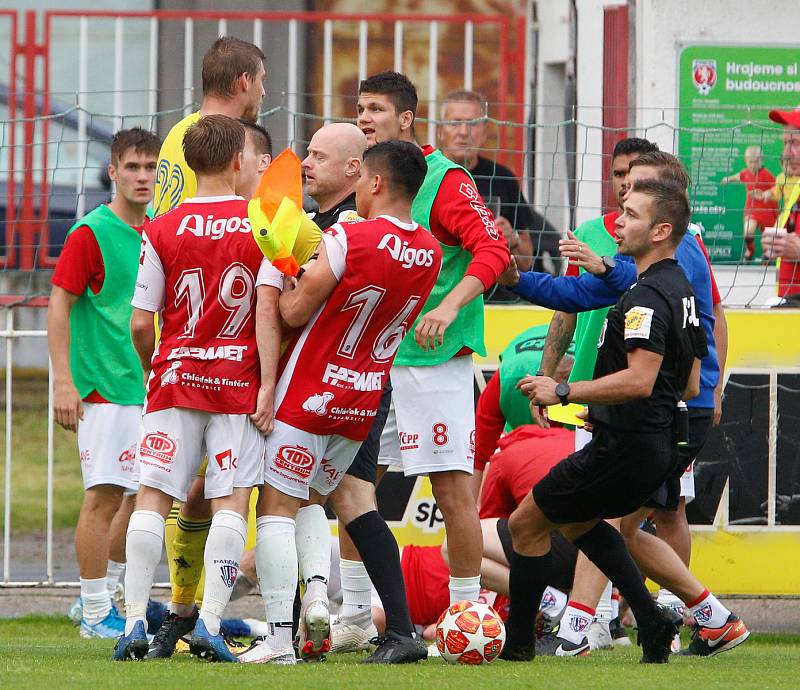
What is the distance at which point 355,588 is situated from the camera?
6.57 m

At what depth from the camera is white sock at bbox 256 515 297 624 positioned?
5.68 meters

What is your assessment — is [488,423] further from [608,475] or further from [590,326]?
[608,475]

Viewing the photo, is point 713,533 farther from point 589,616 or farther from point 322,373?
point 322,373

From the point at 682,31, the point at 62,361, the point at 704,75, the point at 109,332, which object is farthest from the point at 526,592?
the point at 682,31

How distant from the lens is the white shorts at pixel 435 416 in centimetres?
639

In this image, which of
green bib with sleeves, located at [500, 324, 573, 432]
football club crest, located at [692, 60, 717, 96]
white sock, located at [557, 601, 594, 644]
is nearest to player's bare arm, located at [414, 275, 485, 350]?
white sock, located at [557, 601, 594, 644]

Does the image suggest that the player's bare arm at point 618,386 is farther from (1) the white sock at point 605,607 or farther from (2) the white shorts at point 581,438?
(1) the white sock at point 605,607

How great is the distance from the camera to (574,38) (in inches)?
455

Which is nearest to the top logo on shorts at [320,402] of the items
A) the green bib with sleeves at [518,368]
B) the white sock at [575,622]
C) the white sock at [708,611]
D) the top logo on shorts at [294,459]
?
the top logo on shorts at [294,459]

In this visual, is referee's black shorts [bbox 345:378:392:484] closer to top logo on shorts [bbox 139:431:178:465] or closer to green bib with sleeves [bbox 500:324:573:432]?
top logo on shorts [bbox 139:431:178:465]

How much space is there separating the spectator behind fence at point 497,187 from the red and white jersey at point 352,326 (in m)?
3.31

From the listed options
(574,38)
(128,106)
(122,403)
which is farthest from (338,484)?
(128,106)

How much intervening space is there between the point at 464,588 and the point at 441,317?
1171mm

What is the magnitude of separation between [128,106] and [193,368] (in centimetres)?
743
